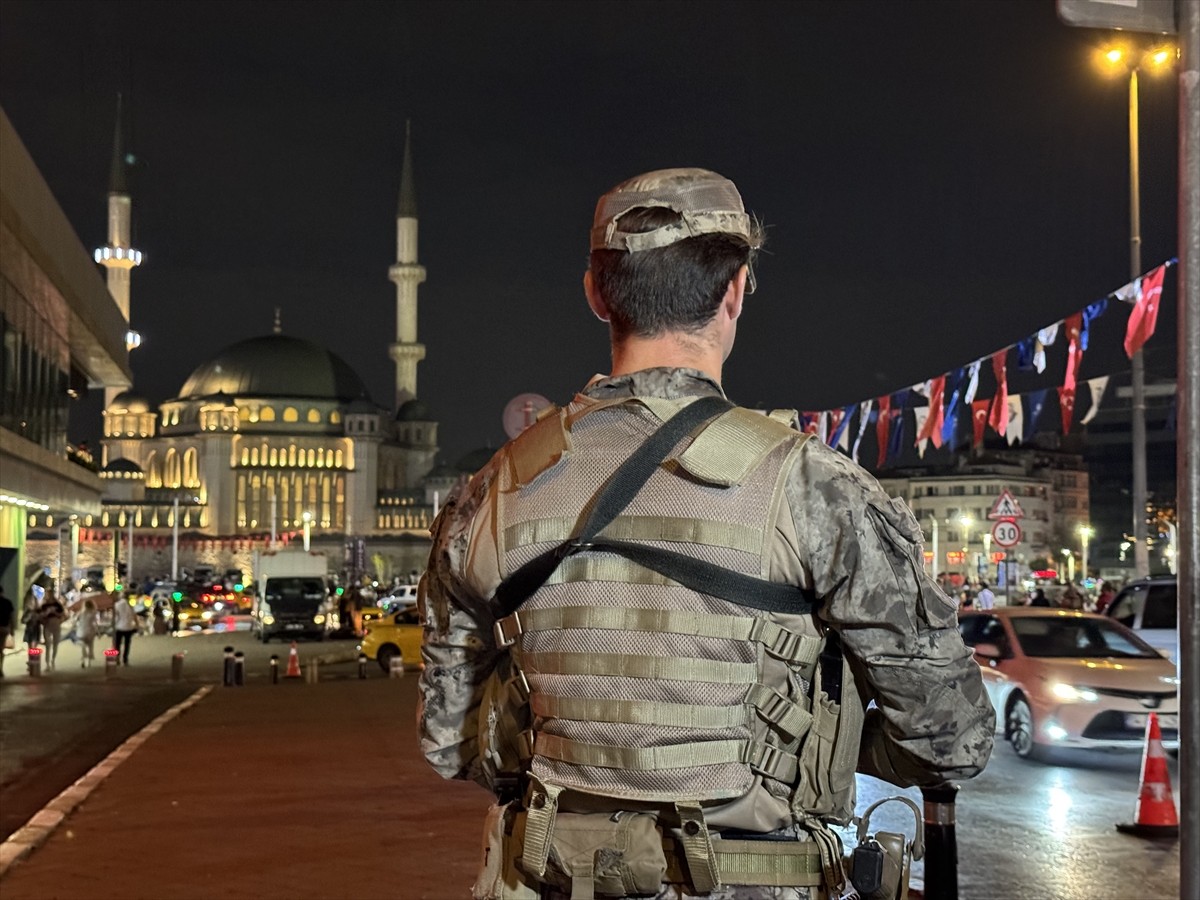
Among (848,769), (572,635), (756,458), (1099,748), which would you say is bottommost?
(1099,748)

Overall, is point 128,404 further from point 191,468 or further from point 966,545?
point 966,545

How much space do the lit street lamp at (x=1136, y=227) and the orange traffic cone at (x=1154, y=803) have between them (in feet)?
56.1

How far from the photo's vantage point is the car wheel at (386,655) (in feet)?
105

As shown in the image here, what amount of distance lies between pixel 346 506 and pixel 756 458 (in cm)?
14435

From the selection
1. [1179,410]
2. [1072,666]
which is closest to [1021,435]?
[1072,666]

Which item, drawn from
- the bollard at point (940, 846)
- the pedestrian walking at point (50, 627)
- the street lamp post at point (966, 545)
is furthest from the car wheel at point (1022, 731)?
the street lamp post at point (966, 545)

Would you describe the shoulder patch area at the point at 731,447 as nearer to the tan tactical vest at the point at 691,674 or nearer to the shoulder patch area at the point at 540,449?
the tan tactical vest at the point at 691,674

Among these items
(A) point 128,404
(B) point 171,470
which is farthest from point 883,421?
(A) point 128,404

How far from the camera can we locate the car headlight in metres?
14.8

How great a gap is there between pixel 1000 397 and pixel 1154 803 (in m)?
17.4

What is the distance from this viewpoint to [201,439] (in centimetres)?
14600

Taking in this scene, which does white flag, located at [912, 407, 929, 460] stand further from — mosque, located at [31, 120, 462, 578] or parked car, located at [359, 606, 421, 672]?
mosque, located at [31, 120, 462, 578]

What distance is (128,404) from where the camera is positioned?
500 feet

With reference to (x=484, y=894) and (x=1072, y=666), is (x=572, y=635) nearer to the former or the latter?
(x=484, y=894)
